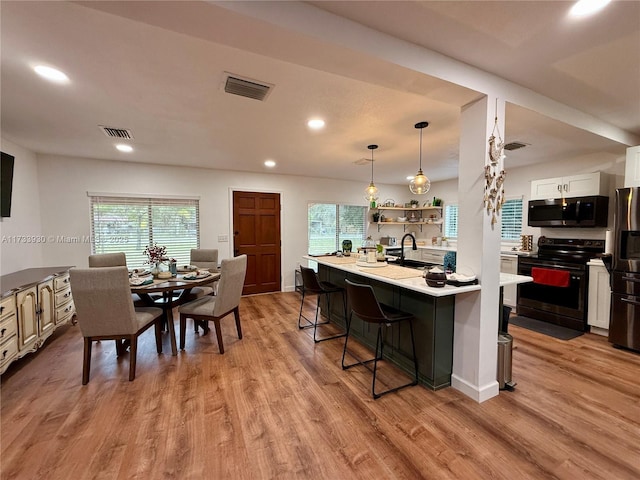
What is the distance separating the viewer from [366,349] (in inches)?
122

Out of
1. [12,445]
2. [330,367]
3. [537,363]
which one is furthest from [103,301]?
[537,363]

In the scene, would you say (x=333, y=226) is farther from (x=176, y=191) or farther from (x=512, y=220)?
(x=512, y=220)

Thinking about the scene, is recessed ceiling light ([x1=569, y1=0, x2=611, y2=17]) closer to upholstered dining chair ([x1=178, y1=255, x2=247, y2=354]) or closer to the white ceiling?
the white ceiling

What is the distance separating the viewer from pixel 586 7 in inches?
55.4

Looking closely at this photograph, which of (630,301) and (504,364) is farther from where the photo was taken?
(630,301)

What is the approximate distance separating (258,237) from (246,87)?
3.73 m

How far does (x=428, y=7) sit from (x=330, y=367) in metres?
2.80

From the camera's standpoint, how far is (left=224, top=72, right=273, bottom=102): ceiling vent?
81.7 inches

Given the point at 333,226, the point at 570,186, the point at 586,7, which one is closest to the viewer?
the point at 586,7

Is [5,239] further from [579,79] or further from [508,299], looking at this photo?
[508,299]

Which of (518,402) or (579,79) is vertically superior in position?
(579,79)

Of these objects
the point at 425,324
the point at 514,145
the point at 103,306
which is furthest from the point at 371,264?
the point at 103,306

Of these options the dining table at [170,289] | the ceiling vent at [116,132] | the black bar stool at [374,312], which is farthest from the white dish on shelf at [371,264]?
the ceiling vent at [116,132]

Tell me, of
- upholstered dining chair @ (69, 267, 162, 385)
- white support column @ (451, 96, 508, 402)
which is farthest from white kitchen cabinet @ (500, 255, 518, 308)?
upholstered dining chair @ (69, 267, 162, 385)
